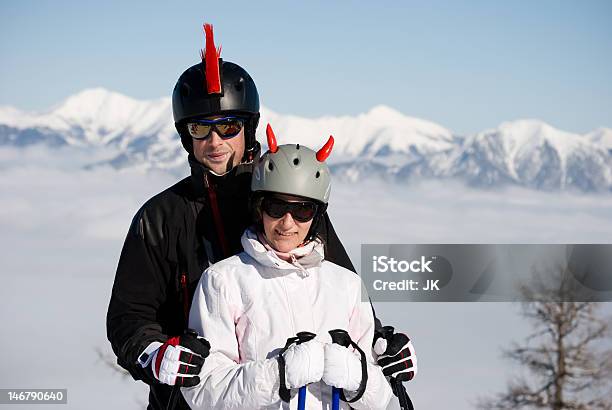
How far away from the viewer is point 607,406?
18906 millimetres

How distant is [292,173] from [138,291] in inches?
31.7

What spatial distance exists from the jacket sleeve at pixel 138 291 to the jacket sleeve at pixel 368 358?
0.72 metres

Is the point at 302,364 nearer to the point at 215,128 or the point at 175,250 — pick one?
the point at 175,250

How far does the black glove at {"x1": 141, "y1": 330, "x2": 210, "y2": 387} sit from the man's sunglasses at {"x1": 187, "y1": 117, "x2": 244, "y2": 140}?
0.97 meters

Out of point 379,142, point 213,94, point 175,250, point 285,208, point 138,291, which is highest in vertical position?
point 379,142

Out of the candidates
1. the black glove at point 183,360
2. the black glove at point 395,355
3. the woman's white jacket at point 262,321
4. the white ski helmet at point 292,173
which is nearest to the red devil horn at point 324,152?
the white ski helmet at point 292,173

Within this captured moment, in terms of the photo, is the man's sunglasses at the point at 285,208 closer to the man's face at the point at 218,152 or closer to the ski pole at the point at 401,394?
the man's face at the point at 218,152

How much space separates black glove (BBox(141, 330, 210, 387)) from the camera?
3184 mm

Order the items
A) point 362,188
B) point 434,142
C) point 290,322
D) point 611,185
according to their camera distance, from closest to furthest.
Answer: point 290,322 < point 362,188 < point 611,185 < point 434,142

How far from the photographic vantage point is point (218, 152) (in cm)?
387

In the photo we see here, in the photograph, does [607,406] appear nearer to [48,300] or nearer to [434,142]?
[48,300]

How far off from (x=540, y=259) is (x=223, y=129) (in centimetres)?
2050

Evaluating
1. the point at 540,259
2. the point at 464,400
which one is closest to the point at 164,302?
the point at 464,400

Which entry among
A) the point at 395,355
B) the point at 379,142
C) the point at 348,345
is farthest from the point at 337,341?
the point at 379,142
